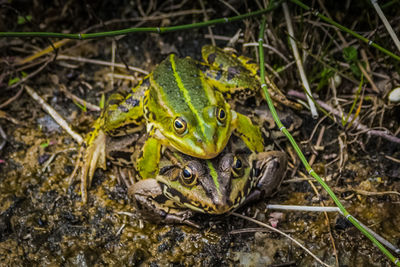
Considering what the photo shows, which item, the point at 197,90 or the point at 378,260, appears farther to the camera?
the point at 197,90

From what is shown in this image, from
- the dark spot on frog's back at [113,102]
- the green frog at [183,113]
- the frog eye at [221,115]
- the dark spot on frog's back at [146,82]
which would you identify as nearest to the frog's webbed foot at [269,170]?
the green frog at [183,113]

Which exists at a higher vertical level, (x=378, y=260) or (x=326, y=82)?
(x=326, y=82)

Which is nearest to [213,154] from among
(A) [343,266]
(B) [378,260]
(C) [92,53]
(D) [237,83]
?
(D) [237,83]

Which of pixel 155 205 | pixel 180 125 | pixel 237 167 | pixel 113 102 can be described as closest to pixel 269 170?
pixel 237 167

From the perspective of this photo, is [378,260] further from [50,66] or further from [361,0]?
[50,66]

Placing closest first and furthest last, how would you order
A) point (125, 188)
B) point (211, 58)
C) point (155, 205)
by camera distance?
point (155, 205) → point (125, 188) → point (211, 58)

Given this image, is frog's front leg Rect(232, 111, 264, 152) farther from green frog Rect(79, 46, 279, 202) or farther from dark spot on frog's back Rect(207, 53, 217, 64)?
dark spot on frog's back Rect(207, 53, 217, 64)

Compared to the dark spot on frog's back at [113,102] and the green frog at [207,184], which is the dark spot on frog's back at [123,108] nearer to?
the dark spot on frog's back at [113,102]

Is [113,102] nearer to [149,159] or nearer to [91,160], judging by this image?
[91,160]
